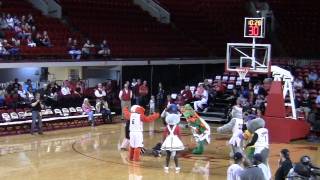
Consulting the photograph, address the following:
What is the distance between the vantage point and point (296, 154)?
56.6 feet

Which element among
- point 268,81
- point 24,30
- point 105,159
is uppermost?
point 24,30

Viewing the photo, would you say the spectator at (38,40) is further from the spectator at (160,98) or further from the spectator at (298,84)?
the spectator at (298,84)

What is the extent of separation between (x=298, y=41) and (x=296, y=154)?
19.0 m

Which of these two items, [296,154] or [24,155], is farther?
[296,154]

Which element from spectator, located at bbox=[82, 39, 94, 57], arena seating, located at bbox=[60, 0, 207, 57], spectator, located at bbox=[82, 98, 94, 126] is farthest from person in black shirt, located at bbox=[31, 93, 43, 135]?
arena seating, located at bbox=[60, 0, 207, 57]

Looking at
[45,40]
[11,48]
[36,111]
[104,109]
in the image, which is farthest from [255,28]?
[45,40]

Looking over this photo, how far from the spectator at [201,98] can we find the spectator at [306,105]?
3925 millimetres

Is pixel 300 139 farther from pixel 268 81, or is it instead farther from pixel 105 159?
pixel 105 159

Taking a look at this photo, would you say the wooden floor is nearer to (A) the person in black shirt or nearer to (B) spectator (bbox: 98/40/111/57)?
(A) the person in black shirt

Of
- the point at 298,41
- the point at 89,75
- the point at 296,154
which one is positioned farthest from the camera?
the point at 298,41

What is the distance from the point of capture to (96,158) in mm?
15852

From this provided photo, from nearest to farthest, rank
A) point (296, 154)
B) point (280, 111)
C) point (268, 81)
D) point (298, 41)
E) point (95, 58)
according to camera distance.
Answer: point (296, 154) < point (280, 111) < point (268, 81) < point (95, 58) < point (298, 41)

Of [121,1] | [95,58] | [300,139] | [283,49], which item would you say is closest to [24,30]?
[95,58]

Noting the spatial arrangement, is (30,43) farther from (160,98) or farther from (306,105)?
(306,105)
